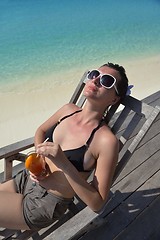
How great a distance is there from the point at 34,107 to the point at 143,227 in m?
3.86

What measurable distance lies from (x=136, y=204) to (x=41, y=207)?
3.20 feet

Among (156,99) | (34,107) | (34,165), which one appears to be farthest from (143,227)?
(34,107)

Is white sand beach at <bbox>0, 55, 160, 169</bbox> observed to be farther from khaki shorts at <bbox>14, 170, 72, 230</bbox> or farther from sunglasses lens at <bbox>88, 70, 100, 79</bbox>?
sunglasses lens at <bbox>88, 70, 100, 79</bbox>

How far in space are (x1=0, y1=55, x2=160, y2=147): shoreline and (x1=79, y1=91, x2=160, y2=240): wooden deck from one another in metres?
2.31

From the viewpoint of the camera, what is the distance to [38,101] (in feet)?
20.0

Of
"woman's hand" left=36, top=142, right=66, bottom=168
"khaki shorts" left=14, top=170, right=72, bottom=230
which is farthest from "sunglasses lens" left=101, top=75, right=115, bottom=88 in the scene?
"khaki shorts" left=14, top=170, right=72, bottom=230

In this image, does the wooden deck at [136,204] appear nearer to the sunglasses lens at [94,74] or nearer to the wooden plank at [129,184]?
the wooden plank at [129,184]

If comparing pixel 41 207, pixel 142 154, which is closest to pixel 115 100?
pixel 41 207

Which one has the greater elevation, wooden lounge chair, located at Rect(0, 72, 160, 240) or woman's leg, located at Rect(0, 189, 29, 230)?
wooden lounge chair, located at Rect(0, 72, 160, 240)

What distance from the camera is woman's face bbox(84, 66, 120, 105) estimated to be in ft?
6.02

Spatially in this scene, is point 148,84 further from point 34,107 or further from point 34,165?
point 34,165

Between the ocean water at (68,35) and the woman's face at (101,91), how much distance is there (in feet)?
16.5

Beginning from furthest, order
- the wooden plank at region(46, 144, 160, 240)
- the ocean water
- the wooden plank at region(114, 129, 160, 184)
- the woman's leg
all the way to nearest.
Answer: the ocean water
the wooden plank at region(114, 129, 160, 184)
the wooden plank at region(46, 144, 160, 240)
the woman's leg

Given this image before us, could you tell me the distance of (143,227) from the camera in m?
2.33
